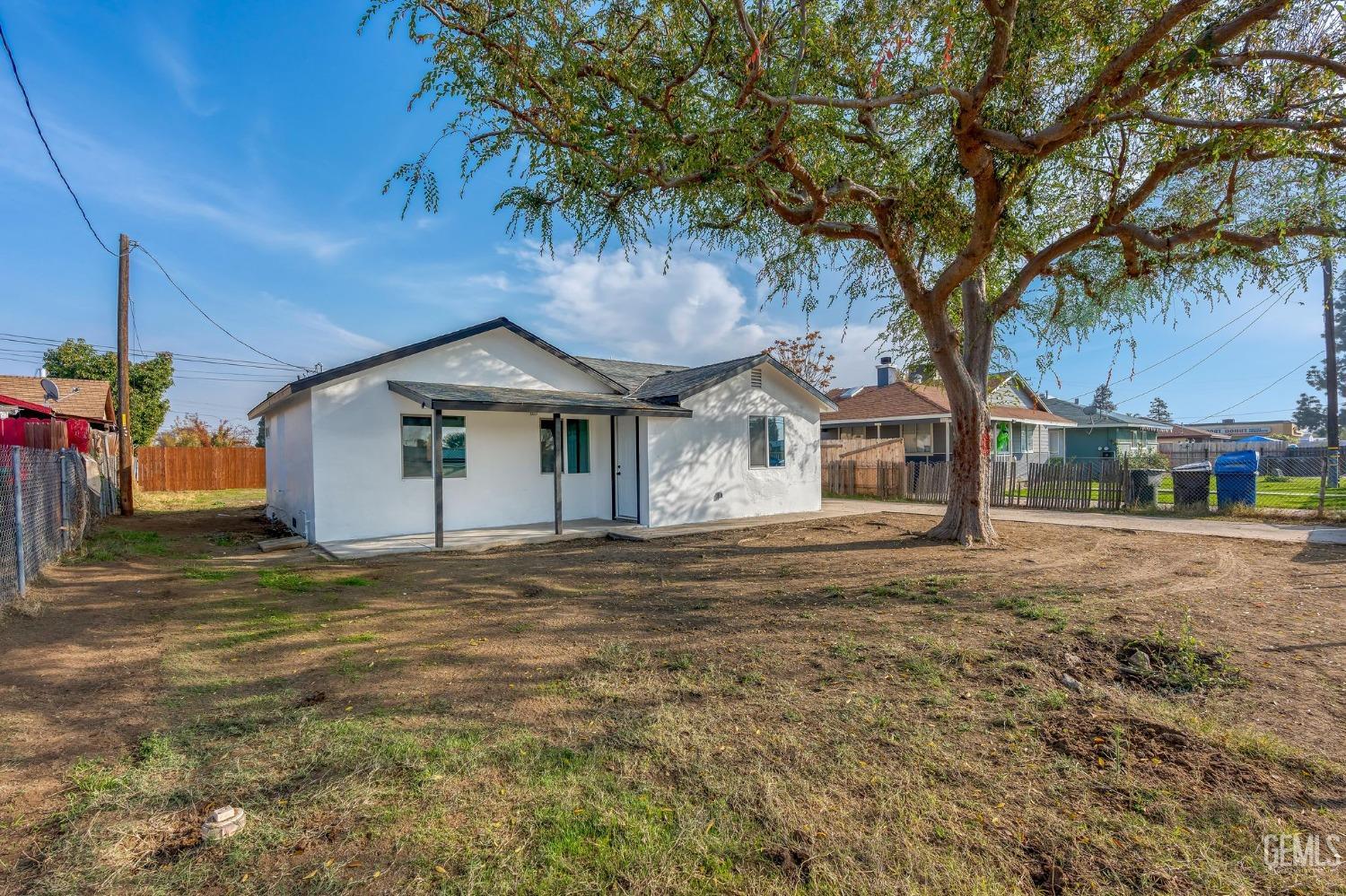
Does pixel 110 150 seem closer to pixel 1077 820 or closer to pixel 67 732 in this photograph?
pixel 67 732

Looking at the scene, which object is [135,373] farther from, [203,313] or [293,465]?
[293,465]

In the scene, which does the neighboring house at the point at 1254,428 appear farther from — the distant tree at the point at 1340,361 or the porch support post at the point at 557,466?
the porch support post at the point at 557,466

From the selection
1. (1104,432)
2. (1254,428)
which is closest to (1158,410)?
(1254,428)

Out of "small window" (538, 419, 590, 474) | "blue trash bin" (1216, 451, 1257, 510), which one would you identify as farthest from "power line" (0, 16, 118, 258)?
"blue trash bin" (1216, 451, 1257, 510)

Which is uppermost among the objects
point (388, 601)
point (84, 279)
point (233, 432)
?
point (84, 279)

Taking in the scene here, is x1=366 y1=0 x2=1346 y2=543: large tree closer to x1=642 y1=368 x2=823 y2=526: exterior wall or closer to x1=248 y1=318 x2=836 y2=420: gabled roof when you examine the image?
x1=248 y1=318 x2=836 y2=420: gabled roof

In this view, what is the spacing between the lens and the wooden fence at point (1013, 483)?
47.5 ft

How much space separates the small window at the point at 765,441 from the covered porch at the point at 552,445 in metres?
2.47

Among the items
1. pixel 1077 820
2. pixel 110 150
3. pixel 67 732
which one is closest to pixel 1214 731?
pixel 1077 820

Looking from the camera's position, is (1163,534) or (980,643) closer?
(980,643)

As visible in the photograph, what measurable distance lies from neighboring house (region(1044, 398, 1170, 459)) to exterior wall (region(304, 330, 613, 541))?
97.6 ft

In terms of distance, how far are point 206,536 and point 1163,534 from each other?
18295 millimetres

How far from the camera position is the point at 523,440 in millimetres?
12562

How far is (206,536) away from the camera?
38.3 feet
